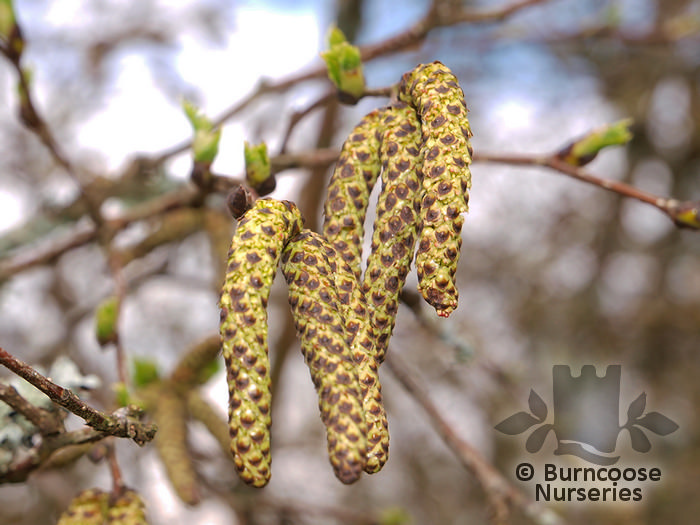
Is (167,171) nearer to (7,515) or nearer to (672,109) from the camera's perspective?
(7,515)

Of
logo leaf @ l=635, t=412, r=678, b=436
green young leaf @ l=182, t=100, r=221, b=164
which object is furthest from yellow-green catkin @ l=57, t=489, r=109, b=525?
logo leaf @ l=635, t=412, r=678, b=436

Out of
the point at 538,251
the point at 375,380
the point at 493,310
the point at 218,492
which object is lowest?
the point at 493,310

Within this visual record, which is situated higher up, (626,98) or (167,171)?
(167,171)

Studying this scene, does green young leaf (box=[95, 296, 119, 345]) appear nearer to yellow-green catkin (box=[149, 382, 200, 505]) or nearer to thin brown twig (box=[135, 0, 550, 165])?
yellow-green catkin (box=[149, 382, 200, 505])

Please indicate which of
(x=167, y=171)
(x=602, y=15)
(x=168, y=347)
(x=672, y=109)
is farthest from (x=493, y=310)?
(x=167, y=171)

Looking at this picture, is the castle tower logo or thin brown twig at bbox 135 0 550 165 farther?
the castle tower logo

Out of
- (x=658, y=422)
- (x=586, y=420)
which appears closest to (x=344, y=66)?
(x=586, y=420)
